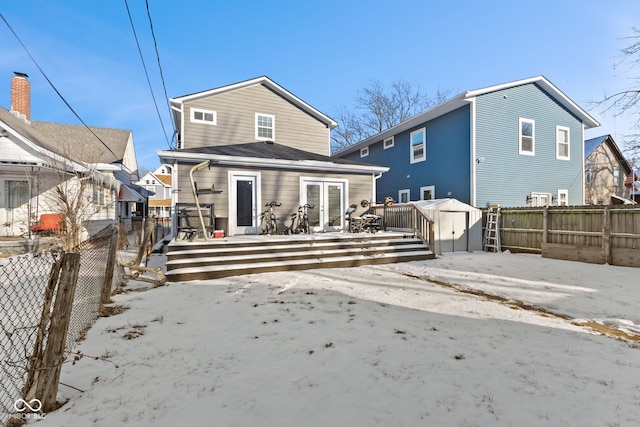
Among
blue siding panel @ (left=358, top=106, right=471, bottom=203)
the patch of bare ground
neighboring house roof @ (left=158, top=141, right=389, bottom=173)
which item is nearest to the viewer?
the patch of bare ground

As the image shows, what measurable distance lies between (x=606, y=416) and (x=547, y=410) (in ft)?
1.21

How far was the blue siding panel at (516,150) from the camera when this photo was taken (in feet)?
40.5

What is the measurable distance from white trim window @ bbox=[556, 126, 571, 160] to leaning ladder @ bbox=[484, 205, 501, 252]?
236 inches

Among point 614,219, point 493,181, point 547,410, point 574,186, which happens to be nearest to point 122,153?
point 493,181

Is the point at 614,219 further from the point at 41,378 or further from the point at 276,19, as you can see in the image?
the point at 276,19

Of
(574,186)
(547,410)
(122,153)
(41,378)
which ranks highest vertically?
(122,153)

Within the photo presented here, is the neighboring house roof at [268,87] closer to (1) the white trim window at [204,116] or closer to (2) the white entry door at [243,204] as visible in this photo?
(1) the white trim window at [204,116]

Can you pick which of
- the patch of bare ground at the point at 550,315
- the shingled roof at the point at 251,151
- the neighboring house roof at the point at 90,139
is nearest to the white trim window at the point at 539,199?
the shingled roof at the point at 251,151

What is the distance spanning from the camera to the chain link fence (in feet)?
6.68

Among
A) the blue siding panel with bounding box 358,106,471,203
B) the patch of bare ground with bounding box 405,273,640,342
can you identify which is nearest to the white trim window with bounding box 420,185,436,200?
the blue siding panel with bounding box 358,106,471,203

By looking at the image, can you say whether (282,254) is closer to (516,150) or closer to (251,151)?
(251,151)

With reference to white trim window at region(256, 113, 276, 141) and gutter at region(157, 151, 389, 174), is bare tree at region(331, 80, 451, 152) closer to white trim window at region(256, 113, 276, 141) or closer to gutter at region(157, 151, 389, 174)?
white trim window at region(256, 113, 276, 141)

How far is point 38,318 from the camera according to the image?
3742 millimetres

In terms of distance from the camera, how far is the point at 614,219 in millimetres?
7961
